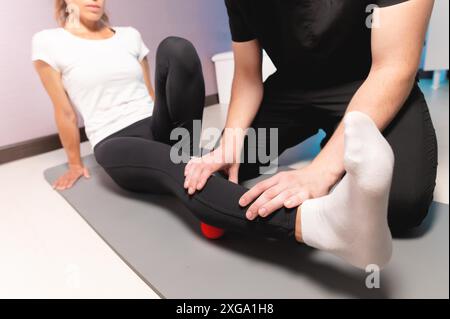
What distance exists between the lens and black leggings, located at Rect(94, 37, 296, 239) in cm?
54

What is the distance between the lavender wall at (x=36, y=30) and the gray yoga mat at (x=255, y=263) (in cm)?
71

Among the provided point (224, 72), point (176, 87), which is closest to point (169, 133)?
point (176, 87)

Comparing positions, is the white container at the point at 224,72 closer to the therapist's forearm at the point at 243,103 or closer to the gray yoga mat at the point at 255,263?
the therapist's forearm at the point at 243,103

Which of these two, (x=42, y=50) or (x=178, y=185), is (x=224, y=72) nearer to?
(x=42, y=50)

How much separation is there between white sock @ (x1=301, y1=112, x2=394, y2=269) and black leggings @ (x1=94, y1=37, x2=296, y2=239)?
0.15 feet

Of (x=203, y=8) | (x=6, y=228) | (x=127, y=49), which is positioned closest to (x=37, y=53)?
(x=127, y=49)

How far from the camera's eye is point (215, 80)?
5.16 feet

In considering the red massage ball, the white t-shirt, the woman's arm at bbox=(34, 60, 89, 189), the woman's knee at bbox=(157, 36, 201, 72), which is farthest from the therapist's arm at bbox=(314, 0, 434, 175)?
the woman's arm at bbox=(34, 60, 89, 189)

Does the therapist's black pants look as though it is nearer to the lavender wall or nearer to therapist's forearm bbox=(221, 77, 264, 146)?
therapist's forearm bbox=(221, 77, 264, 146)

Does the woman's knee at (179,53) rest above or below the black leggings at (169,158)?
above

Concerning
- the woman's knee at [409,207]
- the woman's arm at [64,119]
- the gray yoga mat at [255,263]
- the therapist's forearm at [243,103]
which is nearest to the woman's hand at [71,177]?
the woman's arm at [64,119]

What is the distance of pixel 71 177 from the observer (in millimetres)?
1009

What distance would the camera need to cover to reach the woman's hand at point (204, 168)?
58 centimetres

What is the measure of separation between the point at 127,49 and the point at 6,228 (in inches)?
22.3
